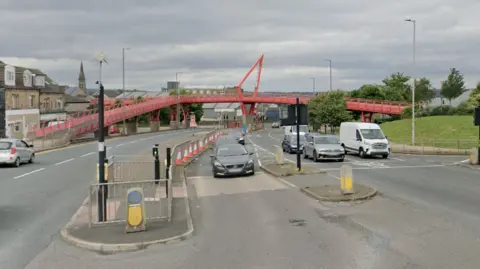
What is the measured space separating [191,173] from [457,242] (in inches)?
630

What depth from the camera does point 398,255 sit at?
8.54 metres

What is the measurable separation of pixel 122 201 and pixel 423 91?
9603cm

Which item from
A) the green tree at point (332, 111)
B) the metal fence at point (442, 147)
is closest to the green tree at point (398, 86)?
the green tree at point (332, 111)

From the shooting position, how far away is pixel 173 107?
107562 millimetres

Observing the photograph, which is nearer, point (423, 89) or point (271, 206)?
point (271, 206)

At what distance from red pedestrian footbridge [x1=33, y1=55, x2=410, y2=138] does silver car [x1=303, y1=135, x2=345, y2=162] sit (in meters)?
27.3

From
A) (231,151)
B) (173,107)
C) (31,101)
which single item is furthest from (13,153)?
(173,107)

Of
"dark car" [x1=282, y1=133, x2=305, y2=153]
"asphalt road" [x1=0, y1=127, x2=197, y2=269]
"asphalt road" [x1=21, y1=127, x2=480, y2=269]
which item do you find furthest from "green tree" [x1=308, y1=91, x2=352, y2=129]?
"asphalt road" [x1=21, y1=127, x2=480, y2=269]

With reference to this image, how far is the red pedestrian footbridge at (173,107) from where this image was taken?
5334cm

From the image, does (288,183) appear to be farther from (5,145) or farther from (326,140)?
(5,145)

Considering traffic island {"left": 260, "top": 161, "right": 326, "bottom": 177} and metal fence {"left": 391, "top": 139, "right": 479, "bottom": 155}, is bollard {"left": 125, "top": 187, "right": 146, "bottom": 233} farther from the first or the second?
metal fence {"left": 391, "top": 139, "right": 479, "bottom": 155}

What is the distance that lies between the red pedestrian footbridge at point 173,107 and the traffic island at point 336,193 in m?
36.2

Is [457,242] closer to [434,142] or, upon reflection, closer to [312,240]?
[312,240]

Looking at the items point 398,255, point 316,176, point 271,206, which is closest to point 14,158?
point 316,176
